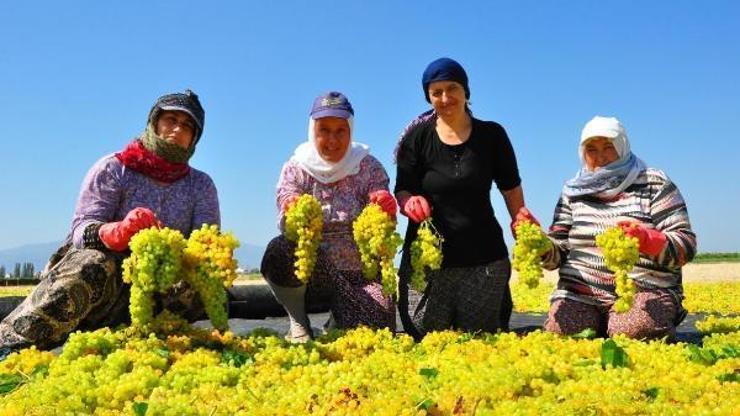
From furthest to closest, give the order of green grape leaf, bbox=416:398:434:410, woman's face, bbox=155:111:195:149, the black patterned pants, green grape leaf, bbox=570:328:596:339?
the black patterned pants
woman's face, bbox=155:111:195:149
green grape leaf, bbox=570:328:596:339
green grape leaf, bbox=416:398:434:410

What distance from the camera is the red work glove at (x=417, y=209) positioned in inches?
237

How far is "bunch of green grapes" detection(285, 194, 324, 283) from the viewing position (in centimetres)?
563

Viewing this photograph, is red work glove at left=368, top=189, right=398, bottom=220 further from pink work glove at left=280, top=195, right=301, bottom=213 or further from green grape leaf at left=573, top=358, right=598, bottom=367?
green grape leaf at left=573, top=358, right=598, bottom=367

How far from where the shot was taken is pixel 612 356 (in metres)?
4.65

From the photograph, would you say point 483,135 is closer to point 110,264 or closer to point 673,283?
point 673,283

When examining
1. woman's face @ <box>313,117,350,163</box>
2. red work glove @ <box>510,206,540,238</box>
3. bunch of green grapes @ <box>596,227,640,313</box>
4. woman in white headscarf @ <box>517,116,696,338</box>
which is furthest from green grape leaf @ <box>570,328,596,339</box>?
woman's face @ <box>313,117,350,163</box>

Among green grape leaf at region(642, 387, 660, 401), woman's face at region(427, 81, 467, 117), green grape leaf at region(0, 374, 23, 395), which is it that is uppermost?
woman's face at region(427, 81, 467, 117)

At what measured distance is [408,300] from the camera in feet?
22.0

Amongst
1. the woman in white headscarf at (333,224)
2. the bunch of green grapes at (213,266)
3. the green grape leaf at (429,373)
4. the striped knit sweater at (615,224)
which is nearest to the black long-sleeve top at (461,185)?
the woman in white headscarf at (333,224)

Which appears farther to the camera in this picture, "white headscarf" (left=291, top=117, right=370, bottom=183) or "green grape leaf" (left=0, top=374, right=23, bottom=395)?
"white headscarf" (left=291, top=117, right=370, bottom=183)

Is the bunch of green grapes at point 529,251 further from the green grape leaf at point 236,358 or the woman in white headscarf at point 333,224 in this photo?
the green grape leaf at point 236,358

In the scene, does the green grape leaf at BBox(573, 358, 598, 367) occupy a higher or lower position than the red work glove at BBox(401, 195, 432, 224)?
lower

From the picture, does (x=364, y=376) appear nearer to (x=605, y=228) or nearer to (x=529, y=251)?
(x=529, y=251)

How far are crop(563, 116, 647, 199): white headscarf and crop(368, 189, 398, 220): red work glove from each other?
1.74 metres
